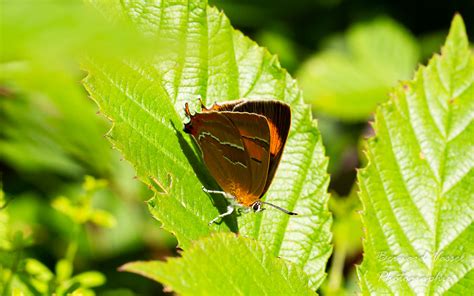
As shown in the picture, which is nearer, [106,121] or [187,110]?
[187,110]

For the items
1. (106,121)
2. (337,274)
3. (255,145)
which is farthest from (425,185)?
(106,121)

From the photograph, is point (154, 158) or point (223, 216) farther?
point (223, 216)

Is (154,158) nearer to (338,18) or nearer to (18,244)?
(18,244)

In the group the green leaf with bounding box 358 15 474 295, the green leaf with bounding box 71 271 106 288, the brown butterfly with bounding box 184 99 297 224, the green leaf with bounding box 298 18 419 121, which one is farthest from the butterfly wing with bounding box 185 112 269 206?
the green leaf with bounding box 298 18 419 121

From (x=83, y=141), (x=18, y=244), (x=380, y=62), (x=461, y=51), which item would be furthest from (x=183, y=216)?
(x=380, y=62)

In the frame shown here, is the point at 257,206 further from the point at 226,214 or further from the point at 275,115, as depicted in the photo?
the point at 275,115

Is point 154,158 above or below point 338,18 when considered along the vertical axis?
below

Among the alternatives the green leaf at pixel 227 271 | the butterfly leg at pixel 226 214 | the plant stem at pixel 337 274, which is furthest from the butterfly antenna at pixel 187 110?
the plant stem at pixel 337 274
